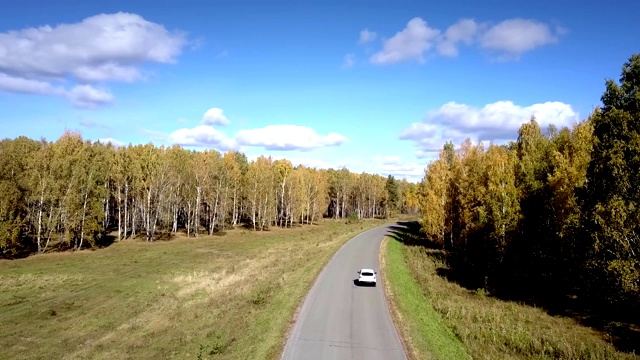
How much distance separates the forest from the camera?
190ft

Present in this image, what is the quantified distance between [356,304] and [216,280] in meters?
19.4

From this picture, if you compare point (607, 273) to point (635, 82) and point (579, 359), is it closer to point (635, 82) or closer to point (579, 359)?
point (579, 359)

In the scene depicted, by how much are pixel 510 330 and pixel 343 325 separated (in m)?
12.1

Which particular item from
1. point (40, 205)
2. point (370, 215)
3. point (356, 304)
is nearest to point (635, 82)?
point (356, 304)

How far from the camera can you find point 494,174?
4447cm

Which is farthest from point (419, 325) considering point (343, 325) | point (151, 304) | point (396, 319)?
point (151, 304)

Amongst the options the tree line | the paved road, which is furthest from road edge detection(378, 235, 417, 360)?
the tree line

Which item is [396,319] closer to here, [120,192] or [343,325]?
[343,325]

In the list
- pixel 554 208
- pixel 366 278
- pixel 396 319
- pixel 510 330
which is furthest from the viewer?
pixel 554 208

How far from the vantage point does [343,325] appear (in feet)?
76.2

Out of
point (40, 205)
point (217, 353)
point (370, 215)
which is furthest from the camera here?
point (370, 215)

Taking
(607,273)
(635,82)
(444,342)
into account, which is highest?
(635,82)

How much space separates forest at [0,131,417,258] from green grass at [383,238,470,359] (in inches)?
1640

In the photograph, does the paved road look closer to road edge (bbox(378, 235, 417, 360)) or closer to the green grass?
road edge (bbox(378, 235, 417, 360))
